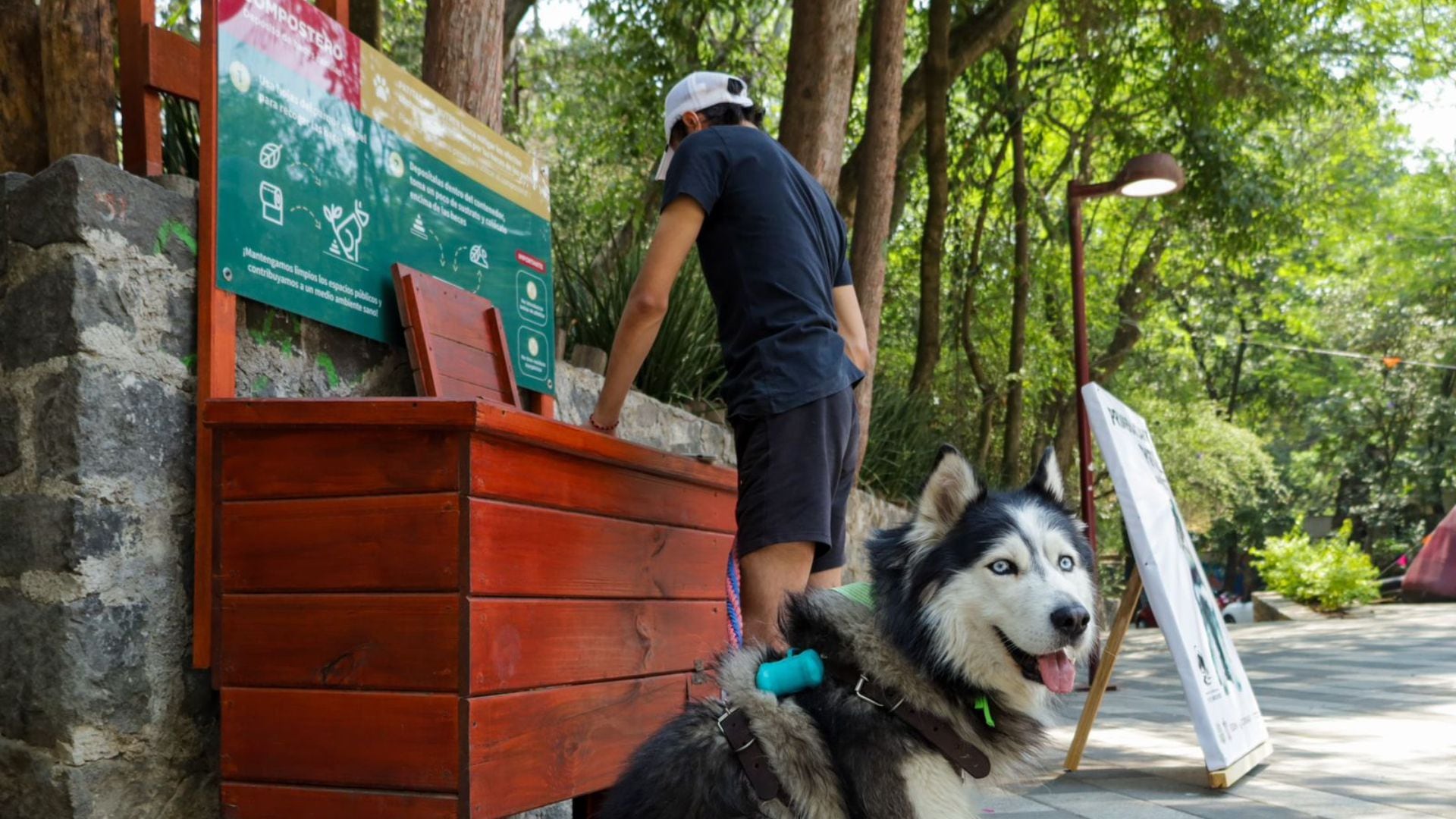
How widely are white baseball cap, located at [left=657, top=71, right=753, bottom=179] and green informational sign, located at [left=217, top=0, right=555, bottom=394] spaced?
0.82m

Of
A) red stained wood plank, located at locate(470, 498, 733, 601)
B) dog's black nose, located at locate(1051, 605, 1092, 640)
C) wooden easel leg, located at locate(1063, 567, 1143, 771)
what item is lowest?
wooden easel leg, located at locate(1063, 567, 1143, 771)

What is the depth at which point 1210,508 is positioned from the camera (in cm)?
2995

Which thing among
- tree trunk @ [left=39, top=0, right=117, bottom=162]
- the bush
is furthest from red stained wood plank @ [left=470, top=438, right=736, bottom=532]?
the bush

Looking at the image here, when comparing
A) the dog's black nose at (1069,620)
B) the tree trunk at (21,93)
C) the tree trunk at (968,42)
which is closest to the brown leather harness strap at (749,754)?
the dog's black nose at (1069,620)

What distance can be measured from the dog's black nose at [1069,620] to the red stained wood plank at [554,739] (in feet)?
3.52

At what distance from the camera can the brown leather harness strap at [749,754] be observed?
7.31 ft

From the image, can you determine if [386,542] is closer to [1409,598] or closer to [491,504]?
[491,504]

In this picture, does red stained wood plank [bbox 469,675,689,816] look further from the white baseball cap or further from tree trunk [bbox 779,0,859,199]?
tree trunk [bbox 779,0,859,199]

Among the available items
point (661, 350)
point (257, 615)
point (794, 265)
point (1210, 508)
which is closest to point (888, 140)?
point (661, 350)

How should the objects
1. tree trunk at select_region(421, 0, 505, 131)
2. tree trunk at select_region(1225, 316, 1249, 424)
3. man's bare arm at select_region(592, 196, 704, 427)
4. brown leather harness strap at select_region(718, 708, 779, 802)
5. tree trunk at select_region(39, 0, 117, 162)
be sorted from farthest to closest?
tree trunk at select_region(1225, 316, 1249, 424)
tree trunk at select_region(421, 0, 505, 131)
tree trunk at select_region(39, 0, 117, 162)
man's bare arm at select_region(592, 196, 704, 427)
brown leather harness strap at select_region(718, 708, 779, 802)

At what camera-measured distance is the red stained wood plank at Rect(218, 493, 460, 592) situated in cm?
254

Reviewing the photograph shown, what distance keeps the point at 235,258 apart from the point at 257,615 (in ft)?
3.09

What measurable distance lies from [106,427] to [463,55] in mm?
2685

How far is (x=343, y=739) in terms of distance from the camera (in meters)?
2.57
